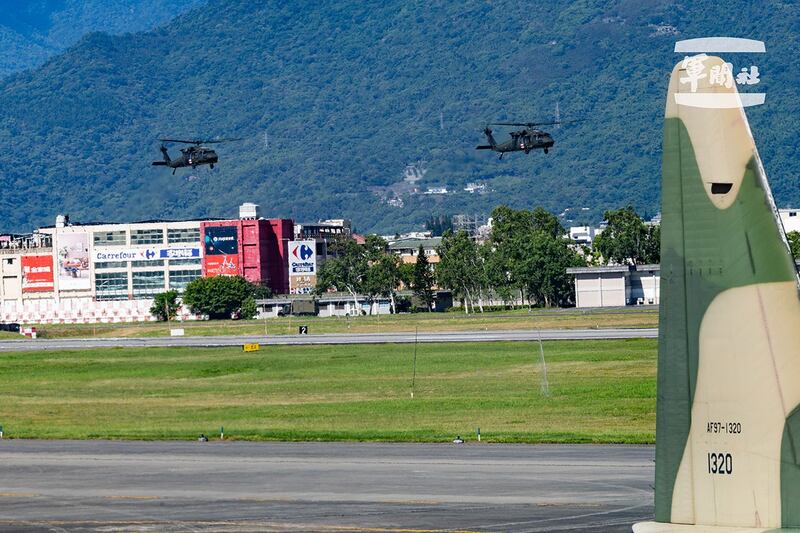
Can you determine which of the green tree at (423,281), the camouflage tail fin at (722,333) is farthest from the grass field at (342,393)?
the green tree at (423,281)

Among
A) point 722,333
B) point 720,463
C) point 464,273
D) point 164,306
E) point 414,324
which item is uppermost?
point 464,273

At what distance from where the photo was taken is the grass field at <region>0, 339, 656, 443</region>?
5062cm

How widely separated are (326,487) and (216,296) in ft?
471

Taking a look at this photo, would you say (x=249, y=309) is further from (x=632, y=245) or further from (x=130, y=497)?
(x=130, y=497)

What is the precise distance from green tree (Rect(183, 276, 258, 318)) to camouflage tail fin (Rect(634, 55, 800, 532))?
165655mm

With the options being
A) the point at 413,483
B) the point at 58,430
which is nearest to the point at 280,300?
the point at 58,430

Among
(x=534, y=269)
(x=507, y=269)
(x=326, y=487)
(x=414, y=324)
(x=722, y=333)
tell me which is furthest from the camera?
(x=507, y=269)

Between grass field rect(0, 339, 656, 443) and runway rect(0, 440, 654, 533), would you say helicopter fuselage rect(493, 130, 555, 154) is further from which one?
runway rect(0, 440, 654, 533)

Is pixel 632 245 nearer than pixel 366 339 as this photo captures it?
No

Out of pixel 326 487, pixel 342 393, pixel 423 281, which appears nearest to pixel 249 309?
pixel 423 281

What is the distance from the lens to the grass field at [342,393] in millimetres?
50625

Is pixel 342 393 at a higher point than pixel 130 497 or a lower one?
higher

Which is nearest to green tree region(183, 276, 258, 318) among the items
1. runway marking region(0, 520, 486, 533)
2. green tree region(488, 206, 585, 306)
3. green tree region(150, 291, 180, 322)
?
green tree region(150, 291, 180, 322)

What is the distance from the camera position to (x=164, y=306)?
17738 cm
